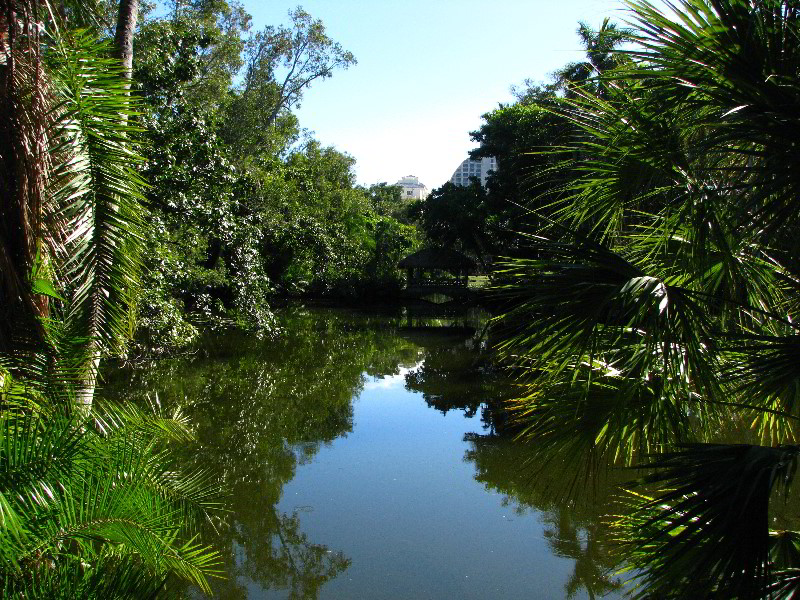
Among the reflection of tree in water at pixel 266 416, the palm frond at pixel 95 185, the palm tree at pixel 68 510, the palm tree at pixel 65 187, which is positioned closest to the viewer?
the palm tree at pixel 68 510

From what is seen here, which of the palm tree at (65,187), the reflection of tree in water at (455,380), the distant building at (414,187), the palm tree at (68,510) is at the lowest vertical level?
the reflection of tree in water at (455,380)

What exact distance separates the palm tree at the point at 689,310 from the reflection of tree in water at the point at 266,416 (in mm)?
3360

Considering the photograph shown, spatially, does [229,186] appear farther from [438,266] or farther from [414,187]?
[414,187]

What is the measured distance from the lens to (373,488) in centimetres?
745

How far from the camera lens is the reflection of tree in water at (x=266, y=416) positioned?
18.5 feet

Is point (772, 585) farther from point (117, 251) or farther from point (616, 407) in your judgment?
point (117, 251)

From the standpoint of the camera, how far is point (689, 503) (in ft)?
6.89

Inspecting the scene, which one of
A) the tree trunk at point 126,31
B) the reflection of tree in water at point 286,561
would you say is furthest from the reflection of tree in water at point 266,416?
the tree trunk at point 126,31

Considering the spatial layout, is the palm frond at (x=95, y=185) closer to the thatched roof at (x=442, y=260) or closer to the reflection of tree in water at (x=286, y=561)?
the reflection of tree in water at (x=286, y=561)

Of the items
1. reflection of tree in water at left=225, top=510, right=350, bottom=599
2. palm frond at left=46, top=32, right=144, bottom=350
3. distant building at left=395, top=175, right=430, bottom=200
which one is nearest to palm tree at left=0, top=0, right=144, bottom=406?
palm frond at left=46, top=32, right=144, bottom=350

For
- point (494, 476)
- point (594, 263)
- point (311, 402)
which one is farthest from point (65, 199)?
point (311, 402)

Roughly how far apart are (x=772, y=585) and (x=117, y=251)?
10.8 feet

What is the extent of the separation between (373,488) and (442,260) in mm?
23621

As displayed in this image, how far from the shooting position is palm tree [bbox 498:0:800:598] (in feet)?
6.90
